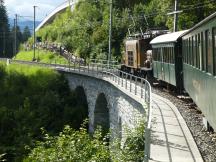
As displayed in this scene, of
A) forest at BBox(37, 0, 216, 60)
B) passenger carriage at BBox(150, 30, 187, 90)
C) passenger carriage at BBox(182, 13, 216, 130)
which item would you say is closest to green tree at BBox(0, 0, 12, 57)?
forest at BBox(37, 0, 216, 60)

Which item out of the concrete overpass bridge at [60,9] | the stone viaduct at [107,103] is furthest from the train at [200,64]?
the concrete overpass bridge at [60,9]

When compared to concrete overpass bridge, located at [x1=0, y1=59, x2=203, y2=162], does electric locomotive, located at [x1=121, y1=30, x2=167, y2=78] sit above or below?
above

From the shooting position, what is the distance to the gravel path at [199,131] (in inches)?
483

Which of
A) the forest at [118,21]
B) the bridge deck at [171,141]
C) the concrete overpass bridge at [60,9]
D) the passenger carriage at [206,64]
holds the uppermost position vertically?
the concrete overpass bridge at [60,9]

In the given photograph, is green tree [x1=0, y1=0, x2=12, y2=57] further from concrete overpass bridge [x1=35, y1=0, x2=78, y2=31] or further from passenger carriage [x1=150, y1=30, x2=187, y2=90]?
passenger carriage [x1=150, y1=30, x2=187, y2=90]

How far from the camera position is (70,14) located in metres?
99.2

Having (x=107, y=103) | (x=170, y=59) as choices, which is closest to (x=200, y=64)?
(x=170, y=59)

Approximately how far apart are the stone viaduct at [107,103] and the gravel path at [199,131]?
180 centimetres

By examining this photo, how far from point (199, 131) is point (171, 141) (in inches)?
75.1

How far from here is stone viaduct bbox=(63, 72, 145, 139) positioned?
78.9 feet

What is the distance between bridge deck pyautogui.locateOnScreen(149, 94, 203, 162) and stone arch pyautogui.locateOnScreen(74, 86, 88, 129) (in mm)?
29506

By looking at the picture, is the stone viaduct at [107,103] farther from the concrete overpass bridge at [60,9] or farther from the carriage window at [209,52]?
the concrete overpass bridge at [60,9]

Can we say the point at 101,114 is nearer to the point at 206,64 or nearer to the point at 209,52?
the point at 206,64

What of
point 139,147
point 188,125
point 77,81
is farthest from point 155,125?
point 77,81
